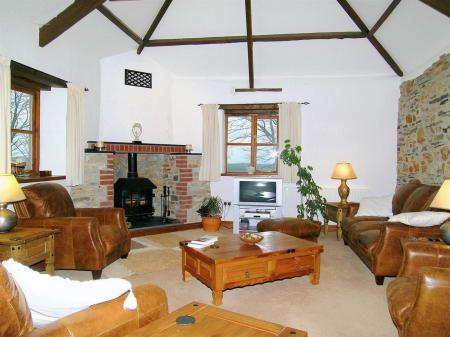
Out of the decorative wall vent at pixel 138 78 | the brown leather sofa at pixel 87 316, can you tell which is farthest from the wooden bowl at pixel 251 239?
the decorative wall vent at pixel 138 78

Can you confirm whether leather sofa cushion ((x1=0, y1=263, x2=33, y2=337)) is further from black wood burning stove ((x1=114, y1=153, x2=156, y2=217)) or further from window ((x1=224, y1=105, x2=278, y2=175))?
window ((x1=224, y1=105, x2=278, y2=175))

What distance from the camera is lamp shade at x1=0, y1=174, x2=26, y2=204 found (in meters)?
3.09

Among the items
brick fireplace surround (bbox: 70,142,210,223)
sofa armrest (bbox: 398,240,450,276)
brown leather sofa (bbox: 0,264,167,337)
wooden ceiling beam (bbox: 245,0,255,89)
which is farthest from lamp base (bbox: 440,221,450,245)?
brick fireplace surround (bbox: 70,142,210,223)

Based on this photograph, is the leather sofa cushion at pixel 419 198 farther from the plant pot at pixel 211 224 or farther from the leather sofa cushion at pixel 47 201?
the leather sofa cushion at pixel 47 201

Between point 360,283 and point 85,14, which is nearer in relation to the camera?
point 360,283

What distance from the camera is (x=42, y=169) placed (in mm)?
4957

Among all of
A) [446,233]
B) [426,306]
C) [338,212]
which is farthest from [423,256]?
[338,212]

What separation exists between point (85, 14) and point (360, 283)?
4.41 meters

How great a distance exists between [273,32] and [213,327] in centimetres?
517

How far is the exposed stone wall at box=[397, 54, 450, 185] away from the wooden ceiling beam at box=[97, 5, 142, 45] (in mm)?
4388

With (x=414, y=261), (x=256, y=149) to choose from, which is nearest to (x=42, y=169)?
(x=256, y=149)

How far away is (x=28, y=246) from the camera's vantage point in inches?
118

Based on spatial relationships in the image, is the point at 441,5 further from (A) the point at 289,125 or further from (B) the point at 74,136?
(B) the point at 74,136

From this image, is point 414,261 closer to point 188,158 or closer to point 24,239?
point 24,239
